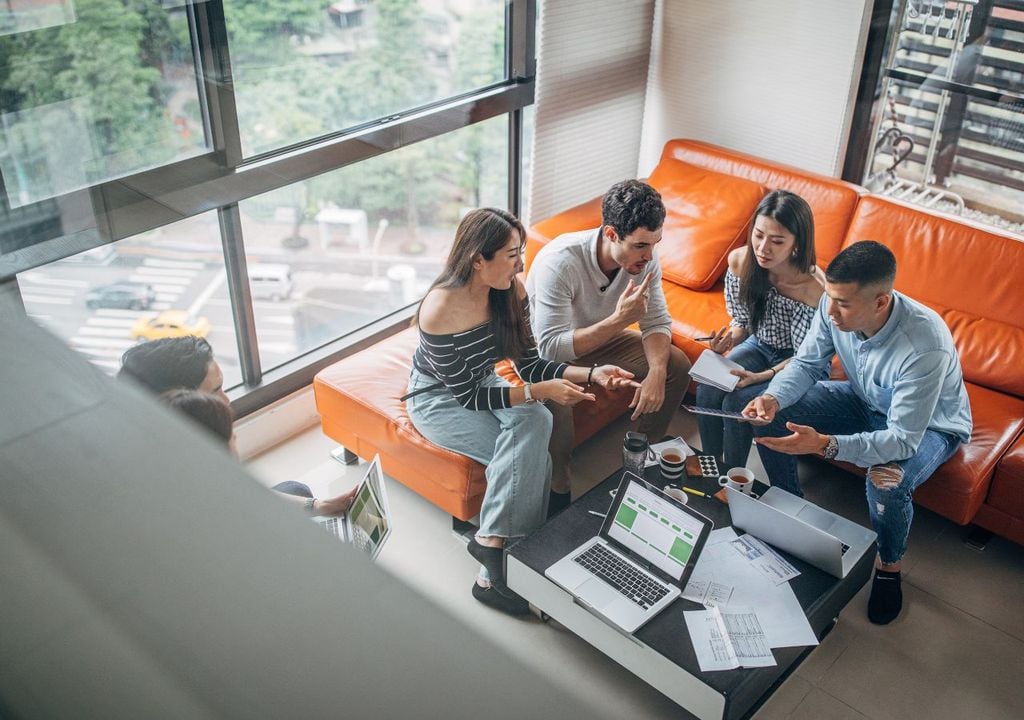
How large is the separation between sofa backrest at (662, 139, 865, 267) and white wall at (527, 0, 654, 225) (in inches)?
11.7

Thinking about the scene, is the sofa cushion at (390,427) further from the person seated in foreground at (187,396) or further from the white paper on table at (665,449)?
the person seated in foreground at (187,396)

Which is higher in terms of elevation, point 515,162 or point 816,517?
point 515,162

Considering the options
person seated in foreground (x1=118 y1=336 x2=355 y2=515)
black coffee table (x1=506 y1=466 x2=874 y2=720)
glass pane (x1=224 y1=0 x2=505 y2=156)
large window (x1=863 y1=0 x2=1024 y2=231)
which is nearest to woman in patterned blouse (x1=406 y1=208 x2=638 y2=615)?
black coffee table (x1=506 y1=466 x2=874 y2=720)

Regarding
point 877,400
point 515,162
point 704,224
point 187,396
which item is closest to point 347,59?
point 515,162

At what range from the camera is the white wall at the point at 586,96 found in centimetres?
327

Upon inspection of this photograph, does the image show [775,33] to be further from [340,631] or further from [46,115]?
[340,631]

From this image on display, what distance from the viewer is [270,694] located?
0.18 m

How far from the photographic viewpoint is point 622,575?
200 cm

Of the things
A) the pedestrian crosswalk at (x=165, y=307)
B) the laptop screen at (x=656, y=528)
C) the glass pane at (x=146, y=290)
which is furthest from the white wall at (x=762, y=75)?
the glass pane at (x=146, y=290)

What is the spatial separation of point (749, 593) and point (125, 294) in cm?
138

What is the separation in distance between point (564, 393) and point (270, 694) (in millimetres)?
2120

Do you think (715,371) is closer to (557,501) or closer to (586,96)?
(557,501)

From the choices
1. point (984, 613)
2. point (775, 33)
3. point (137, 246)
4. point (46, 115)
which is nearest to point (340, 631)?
point (46, 115)

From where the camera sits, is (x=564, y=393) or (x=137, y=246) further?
(x=564, y=393)
